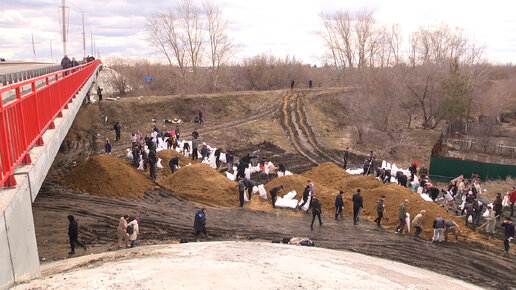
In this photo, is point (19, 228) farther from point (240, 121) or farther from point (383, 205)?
point (240, 121)

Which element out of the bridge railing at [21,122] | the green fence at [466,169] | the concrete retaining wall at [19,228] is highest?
the bridge railing at [21,122]

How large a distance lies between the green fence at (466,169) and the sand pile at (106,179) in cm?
1648

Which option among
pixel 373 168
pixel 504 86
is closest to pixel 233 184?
pixel 373 168

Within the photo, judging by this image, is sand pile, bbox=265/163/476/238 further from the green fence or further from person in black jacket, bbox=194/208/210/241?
the green fence

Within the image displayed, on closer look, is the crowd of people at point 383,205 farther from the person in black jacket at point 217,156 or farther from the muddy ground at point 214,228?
the muddy ground at point 214,228

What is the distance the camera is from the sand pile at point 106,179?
13.6 metres

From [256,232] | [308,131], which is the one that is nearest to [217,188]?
[256,232]

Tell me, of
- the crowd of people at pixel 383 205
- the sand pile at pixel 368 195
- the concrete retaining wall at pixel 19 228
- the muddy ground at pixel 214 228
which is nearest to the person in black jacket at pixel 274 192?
the crowd of people at pixel 383 205

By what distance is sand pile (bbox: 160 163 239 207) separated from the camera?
14.0 metres

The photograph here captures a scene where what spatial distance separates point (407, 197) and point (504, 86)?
38584 millimetres

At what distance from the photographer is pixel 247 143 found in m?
25.4

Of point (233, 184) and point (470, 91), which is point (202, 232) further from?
point (470, 91)

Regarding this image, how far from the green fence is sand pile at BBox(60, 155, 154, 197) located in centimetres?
1648

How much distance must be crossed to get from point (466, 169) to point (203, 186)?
15.4 meters
